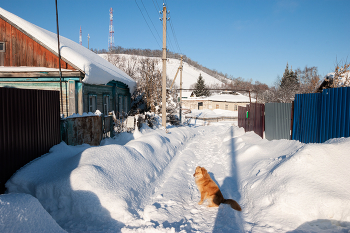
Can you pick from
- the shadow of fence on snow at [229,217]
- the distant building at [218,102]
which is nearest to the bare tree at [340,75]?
the shadow of fence on snow at [229,217]

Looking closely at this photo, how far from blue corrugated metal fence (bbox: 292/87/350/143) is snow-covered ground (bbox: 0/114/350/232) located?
2.07ft

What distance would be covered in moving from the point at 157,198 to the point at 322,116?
503cm

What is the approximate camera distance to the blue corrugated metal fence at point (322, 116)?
5.02m

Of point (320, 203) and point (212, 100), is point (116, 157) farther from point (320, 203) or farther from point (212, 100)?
point (212, 100)

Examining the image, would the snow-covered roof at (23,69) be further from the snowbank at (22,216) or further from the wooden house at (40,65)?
the snowbank at (22,216)

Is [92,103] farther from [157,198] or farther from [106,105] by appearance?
[157,198]

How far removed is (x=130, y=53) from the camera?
104m

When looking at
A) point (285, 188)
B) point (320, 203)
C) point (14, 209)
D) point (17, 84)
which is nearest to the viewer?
Answer: point (14, 209)

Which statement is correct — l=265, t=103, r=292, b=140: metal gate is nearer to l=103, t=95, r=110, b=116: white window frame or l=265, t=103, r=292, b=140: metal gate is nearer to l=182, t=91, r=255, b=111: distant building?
l=103, t=95, r=110, b=116: white window frame

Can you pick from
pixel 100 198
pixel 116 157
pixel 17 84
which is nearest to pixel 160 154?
pixel 116 157

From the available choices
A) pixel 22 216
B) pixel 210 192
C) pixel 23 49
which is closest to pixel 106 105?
pixel 23 49

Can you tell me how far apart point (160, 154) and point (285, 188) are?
4360mm

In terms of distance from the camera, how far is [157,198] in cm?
451

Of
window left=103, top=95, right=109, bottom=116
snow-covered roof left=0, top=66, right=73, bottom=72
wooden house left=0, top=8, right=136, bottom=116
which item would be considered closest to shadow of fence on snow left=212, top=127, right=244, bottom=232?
wooden house left=0, top=8, right=136, bottom=116
